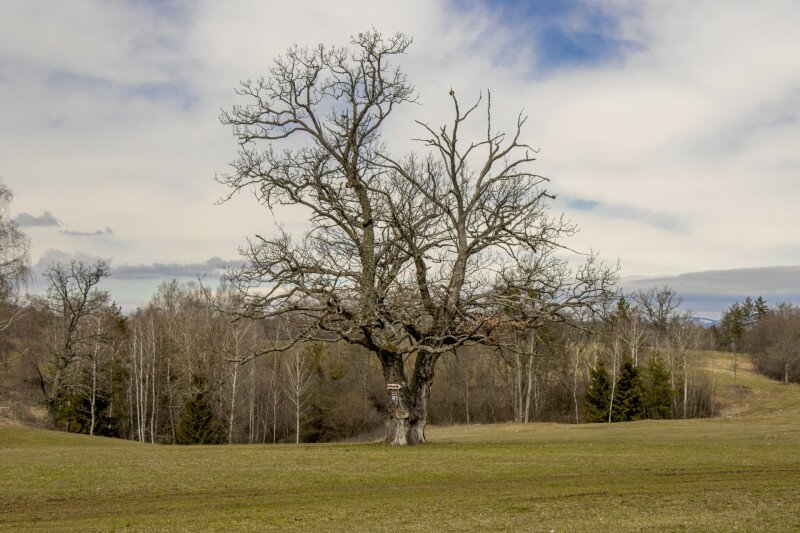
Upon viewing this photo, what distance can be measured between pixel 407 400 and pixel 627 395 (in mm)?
43151

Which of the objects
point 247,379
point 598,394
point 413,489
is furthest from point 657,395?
point 413,489

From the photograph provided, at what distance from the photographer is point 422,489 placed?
50.2 ft

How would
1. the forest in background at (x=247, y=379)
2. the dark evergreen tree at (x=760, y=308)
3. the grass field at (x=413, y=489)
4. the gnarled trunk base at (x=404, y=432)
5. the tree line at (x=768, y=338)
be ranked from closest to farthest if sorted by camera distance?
the grass field at (x=413, y=489) < the gnarled trunk base at (x=404, y=432) < the forest in background at (x=247, y=379) < the tree line at (x=768, y=338) < the dark evergreen tree at (x=760, y=308)

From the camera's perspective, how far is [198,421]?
5056 centimetres

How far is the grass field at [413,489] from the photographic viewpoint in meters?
11.9

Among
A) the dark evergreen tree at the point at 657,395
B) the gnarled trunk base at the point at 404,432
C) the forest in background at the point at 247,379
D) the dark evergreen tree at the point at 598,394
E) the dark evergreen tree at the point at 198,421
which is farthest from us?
the dark evergreen tree at the point at 657,395

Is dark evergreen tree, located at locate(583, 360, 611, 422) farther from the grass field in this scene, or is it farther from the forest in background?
the grass field

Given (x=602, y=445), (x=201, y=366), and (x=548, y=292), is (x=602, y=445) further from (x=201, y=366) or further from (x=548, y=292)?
(x=201, y=366)

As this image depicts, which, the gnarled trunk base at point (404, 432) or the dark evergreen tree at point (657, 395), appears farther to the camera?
the dark evergreen tree at point (657, 395)

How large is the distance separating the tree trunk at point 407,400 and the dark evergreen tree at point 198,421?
26.9 metres

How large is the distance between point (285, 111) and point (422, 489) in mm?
17253

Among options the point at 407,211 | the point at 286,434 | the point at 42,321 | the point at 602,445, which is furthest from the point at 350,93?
the point at 42,321

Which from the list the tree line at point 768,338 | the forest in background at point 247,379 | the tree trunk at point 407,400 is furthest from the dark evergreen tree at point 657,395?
the tree trunk at point 407,400

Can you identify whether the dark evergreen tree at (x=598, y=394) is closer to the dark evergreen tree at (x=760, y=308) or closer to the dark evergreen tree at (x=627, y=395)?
the dark evergreen tree at (x=627, y=395)
